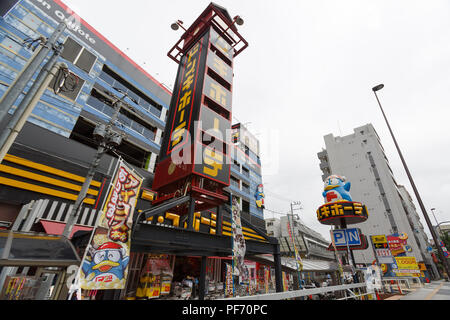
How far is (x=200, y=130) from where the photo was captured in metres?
10.6

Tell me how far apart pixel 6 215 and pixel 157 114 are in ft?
45.3

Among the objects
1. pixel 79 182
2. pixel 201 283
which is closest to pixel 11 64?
pixel 79 182

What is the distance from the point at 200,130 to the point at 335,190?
11.5m

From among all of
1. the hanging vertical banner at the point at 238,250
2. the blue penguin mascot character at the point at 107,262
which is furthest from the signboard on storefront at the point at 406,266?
the blue penguin mascot character at the point at 107,262

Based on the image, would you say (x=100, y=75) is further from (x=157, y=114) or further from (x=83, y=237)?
(x=83, y=237)

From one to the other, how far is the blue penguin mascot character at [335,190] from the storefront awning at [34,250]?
15582 millimetres

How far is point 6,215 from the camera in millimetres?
9797

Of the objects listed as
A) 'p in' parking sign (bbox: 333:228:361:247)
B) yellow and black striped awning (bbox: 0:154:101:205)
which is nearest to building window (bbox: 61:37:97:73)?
yellow and black striped awning (bbox: 0:154:101:205)

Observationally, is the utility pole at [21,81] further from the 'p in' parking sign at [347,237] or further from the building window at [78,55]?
the 'p in' parking sign at [347,237]

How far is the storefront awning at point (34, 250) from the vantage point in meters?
3.74

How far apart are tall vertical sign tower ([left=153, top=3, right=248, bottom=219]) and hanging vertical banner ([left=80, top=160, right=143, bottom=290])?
3350 millimetres

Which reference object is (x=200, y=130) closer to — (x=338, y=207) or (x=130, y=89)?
(x=338, y=207)

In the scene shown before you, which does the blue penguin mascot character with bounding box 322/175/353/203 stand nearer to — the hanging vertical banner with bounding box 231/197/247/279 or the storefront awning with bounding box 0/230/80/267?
the hanging vertical banner with bounding box 231/197/247/279
